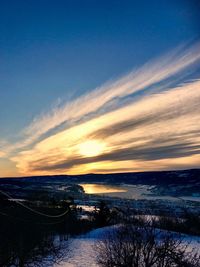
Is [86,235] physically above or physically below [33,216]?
below

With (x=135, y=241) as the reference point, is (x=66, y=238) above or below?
below

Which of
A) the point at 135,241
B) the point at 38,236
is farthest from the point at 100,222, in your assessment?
the point at 135,241

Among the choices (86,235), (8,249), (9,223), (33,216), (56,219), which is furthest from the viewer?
(86,235)

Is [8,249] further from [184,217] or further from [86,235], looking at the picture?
[184,217]

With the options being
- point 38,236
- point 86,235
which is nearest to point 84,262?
point 38,236

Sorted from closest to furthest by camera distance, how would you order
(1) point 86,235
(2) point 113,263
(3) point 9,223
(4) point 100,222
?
(2) point 113,263, (3) point 9,223, (1) point 86,235, (4) point 100,222

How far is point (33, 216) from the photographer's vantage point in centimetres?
6888

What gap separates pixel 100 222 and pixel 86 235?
1028 centimetres

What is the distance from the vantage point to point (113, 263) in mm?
30188

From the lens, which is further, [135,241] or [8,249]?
[8,249]

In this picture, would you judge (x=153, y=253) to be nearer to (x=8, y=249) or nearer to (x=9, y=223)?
(x=8, y=249)

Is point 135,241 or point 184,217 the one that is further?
point 184,217

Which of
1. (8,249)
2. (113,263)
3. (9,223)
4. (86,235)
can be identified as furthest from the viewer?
(86,235)

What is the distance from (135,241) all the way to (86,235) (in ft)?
250
